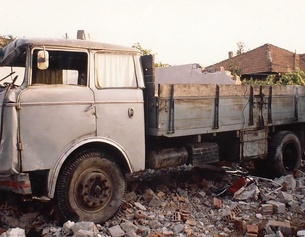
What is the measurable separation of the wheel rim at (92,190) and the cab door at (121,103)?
1.43 feet

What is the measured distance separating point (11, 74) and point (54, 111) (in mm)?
852

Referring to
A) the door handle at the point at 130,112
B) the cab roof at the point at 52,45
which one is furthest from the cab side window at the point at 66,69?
the door handle at the point at 130,112

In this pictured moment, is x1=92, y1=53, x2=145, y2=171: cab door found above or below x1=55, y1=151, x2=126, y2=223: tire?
above

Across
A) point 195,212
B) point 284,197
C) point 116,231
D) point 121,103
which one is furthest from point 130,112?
point 284,197

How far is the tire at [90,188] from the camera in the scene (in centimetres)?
407

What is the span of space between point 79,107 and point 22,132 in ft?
2.29

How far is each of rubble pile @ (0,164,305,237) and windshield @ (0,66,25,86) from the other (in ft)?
5.38

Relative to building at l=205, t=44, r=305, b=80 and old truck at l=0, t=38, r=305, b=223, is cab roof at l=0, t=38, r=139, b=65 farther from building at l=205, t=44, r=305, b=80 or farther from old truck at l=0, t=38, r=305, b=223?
building at l=205, t=44, r=305, b=80

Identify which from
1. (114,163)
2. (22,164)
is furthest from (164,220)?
(22,164)

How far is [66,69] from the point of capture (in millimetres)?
4402

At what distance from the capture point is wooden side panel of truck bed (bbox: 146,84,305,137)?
482 cm

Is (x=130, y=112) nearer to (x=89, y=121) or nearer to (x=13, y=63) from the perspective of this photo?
(x=89, y=121)

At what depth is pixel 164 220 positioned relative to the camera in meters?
4.55

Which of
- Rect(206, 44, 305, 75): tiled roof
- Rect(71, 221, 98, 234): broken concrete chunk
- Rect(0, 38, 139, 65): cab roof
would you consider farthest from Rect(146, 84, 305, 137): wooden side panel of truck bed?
Rect(206, 44, 305, 75): tiled roof
